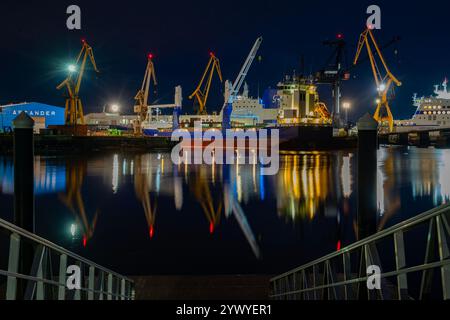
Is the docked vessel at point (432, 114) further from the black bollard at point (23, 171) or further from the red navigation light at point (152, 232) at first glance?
the black bollard at point (23, 171)

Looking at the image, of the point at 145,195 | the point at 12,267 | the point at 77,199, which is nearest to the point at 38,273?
the point at 12,267

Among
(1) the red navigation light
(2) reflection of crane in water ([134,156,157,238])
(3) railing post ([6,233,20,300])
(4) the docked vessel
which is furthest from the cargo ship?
(3) railing post ([6,233,20,300])

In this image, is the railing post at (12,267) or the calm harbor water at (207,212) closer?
the railing post at (12,267)

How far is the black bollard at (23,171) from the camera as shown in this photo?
493cm

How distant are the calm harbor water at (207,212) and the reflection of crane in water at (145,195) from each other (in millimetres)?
40

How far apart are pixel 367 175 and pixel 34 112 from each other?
67.8 meters

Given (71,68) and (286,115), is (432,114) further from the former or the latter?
(71,68)

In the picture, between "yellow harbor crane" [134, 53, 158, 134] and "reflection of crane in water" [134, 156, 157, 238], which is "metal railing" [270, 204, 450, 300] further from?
"yellow harbor crane" [134, 53, 158, 134]

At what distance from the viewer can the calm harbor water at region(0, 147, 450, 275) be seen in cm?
974

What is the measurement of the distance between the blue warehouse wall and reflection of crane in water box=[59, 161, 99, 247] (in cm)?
4115

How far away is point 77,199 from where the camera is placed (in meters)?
17.7

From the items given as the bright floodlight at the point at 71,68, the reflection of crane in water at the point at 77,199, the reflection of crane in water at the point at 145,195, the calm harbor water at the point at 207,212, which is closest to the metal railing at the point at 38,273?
the calm harbor water at the point at 207,212
